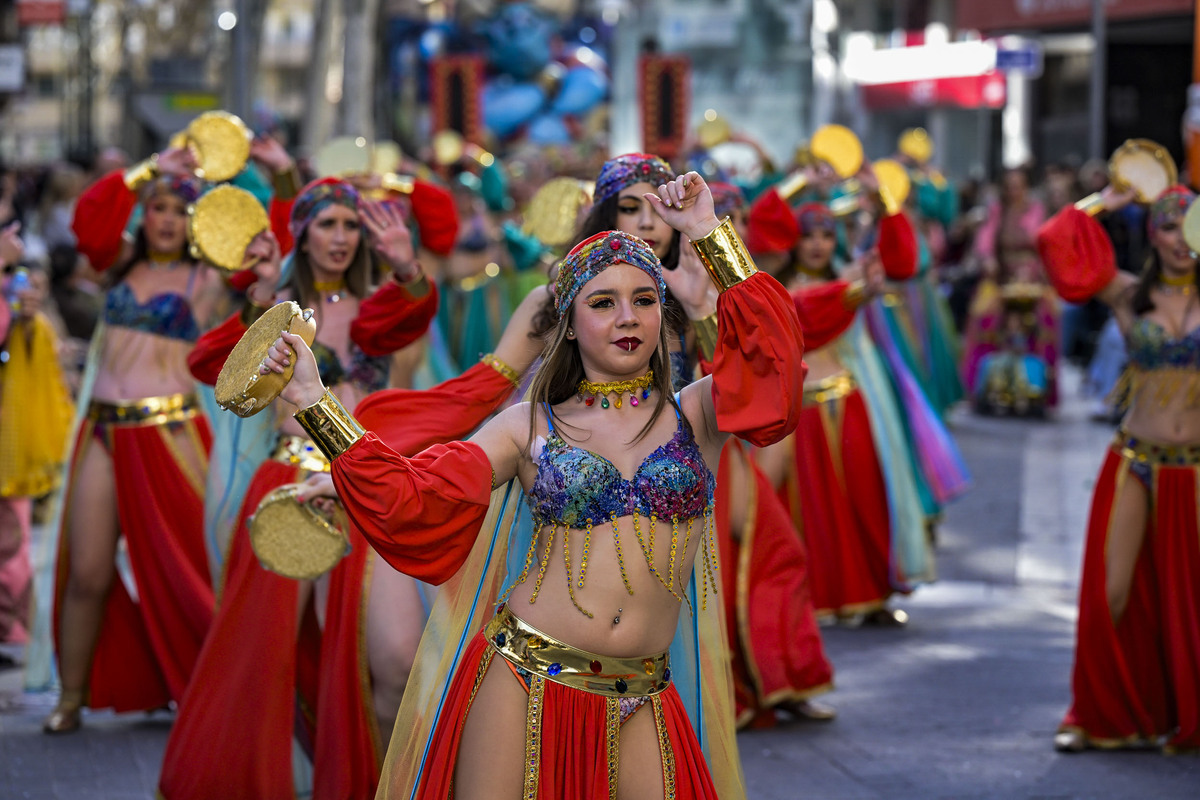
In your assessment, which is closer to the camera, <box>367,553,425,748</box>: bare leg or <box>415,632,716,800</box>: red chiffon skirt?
<box>415,632,716,800</box>: red chiffon skirt

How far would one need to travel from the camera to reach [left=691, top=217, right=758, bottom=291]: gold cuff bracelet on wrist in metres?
3.70

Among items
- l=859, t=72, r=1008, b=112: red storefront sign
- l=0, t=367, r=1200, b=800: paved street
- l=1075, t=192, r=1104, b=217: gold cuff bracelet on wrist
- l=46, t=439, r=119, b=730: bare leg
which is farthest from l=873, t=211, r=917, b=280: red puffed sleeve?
l=859, t=72, r=1008, b=112: red storefront sign

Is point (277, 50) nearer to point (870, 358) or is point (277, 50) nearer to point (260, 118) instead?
point (260, 118)

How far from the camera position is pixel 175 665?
6.27 m

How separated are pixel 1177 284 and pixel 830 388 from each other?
2.26 m

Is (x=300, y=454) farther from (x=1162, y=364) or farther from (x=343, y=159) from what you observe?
(x=1162, y=364)

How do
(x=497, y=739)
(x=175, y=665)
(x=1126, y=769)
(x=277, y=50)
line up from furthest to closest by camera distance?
(x=277, y=50) < (x=175, y=665) < (x=1126, y=769) < (x=497, y=739)

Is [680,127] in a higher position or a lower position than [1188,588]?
higher

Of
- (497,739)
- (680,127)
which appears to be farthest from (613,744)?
(680,127)

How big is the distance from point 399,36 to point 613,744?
38056 mm

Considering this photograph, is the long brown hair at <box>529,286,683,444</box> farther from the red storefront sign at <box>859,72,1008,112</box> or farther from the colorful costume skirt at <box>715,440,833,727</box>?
→ the red storefront sign at <box>859,72,1008,112</box>

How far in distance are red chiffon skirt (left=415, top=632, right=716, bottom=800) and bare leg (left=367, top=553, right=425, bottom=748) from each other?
116cm

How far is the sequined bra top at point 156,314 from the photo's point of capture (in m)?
6.38

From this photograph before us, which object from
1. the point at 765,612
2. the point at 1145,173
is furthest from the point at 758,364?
the point at 1145,173
